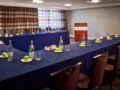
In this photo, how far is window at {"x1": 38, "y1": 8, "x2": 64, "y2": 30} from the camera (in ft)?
33.5

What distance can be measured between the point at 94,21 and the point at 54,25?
263 centimetres

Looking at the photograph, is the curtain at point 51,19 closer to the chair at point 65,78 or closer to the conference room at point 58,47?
the conference room at point 58,47

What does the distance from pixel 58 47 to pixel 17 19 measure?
20.7 feet

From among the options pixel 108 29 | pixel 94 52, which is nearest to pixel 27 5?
pixel 108 29

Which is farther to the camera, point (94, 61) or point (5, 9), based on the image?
point (5, 9)

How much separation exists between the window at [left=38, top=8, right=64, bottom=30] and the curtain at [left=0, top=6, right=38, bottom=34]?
0.64m

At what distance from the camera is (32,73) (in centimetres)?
182

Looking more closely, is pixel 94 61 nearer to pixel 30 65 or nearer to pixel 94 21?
pixel 30 65

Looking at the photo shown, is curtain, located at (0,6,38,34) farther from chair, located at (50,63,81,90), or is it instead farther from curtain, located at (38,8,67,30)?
chair, located at (50,63,81,90)

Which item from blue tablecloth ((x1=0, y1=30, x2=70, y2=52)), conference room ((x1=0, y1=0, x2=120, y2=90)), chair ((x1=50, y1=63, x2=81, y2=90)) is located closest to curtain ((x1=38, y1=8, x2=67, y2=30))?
conference room ((x1=0, y1=0, x2=120, y2=90))

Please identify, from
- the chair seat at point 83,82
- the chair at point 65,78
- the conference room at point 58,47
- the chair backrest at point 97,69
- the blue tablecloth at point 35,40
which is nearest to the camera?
the chair at point 65,78

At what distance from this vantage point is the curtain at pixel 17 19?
8.30 meters

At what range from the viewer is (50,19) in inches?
428

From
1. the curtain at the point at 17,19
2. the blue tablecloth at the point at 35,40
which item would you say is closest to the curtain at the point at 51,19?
the curtain at the point at 17,19
